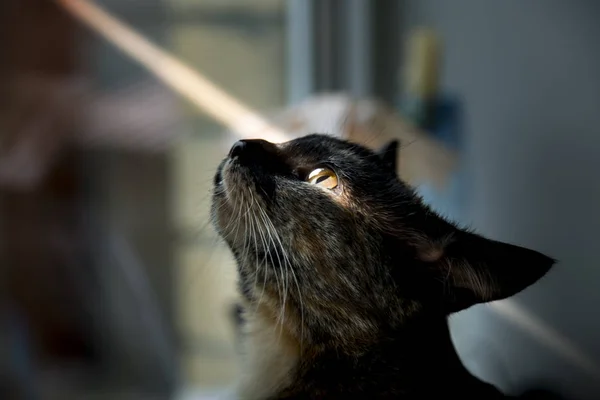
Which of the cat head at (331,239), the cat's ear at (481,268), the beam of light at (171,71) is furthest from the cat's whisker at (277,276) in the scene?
the beam of light at (171,71)

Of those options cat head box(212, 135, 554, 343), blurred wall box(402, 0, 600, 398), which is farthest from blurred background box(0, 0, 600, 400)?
cat head box(212, 135, 554, 343)

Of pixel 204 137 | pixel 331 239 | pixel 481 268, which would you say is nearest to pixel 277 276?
pixel 331 239

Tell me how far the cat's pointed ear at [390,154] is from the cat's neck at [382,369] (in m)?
0.24

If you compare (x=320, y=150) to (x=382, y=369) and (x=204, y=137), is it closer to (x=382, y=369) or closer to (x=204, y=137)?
(x=382, y=369)

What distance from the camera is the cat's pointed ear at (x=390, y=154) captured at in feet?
2.68

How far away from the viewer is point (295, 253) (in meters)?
0.70

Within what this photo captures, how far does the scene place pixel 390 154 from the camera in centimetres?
86

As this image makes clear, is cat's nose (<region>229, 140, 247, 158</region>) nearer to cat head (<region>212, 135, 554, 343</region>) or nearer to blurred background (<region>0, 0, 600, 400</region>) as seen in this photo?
cat head (<region>212, 135, 554, 343</region>)

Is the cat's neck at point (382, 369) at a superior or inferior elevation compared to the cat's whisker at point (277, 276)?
inferior

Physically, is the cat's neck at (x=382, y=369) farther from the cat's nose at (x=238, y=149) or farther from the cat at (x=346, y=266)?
the cat's nose at (x=238, y=149)

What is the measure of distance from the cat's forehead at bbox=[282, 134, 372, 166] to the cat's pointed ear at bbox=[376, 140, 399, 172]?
0.15ft

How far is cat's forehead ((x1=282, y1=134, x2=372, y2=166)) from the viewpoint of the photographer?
0.74 m

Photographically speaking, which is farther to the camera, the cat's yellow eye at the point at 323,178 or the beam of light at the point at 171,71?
the beam of light at the point at 171,71

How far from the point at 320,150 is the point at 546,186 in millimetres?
310
